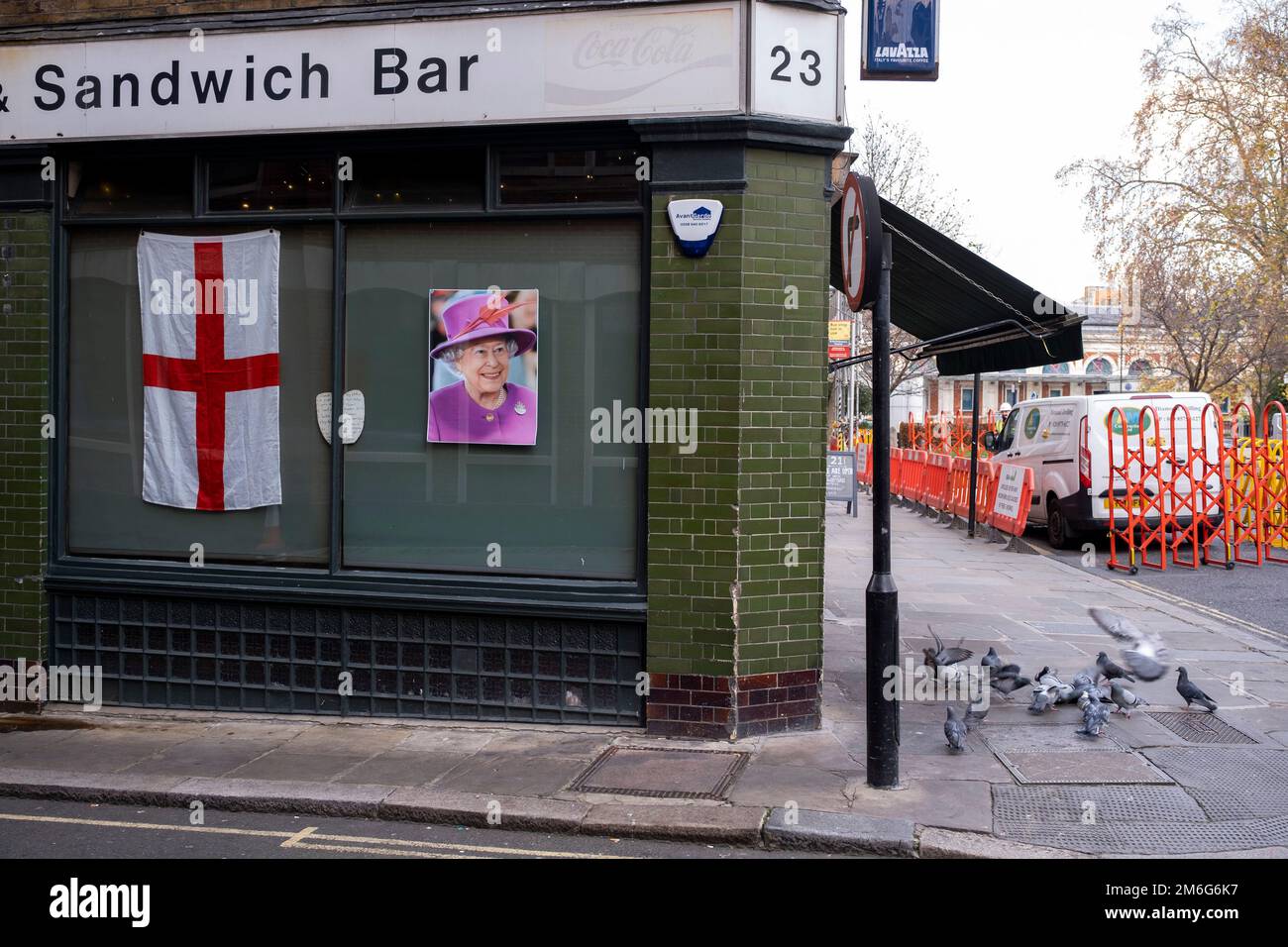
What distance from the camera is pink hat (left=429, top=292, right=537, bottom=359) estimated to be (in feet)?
25.0

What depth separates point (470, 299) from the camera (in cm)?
766

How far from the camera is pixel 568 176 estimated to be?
7449 millimetres

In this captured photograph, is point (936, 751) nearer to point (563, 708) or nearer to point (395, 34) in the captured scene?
point (563, 708)

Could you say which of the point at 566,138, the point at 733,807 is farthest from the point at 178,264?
the point at 733,807

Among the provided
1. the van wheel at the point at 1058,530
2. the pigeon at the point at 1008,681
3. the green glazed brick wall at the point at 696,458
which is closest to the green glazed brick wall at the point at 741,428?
the green glazed brick wall at the point at 696,458

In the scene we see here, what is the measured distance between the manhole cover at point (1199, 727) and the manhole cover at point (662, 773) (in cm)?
283

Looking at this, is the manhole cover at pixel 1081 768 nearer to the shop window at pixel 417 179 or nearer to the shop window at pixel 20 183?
the shop window at pixel 417 179

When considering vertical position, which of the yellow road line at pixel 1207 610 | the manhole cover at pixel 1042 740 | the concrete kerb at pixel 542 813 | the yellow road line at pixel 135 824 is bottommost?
the yellow road line at pixel 135 824

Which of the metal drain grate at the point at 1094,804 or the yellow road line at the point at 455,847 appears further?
the metal drain grate at the point at 1094,804

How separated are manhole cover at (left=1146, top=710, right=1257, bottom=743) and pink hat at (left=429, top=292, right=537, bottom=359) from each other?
15.9ft

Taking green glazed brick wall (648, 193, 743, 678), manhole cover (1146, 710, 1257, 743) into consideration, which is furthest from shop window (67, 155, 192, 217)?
manhole cover (1146, 710, 1257, 743)

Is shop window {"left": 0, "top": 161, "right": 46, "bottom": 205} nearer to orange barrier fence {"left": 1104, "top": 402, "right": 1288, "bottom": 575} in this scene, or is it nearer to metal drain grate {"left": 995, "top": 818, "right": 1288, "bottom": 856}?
metal drain grate {"left": 995, "top": 818, "right": 1288, "bottom": 856}

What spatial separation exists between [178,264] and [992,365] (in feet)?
23.1

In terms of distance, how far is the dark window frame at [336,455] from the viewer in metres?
7.33
